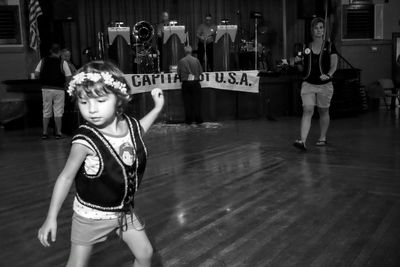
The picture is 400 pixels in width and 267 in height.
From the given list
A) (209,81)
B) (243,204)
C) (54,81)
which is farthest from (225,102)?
(243,204)

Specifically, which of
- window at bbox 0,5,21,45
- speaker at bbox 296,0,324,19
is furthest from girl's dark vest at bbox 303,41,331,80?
window at bbox 0,5,21,45

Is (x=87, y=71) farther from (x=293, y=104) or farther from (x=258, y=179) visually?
(x=293, y=104)

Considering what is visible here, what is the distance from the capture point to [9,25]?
944 cm

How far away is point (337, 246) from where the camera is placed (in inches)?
98.8

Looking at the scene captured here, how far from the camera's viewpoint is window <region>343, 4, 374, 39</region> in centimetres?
1061

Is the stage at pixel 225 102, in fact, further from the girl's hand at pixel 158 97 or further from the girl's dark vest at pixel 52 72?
the girl's hand at pixel 158 97

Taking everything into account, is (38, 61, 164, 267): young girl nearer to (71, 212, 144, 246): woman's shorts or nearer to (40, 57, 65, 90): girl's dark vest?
(71, 212, 144, 246): woman's shorts

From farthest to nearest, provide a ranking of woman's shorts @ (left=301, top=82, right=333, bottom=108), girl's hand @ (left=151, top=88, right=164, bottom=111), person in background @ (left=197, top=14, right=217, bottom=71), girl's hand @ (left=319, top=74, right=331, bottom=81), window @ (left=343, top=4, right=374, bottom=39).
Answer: window @ (left=343, top=4, right=374, bottom=39)
person in background @ (left=197, top=14, right=217, bottom=71)
woman's shorts @ (left=301, top=82, right=333, bottom=108)
girl's hand @ (left=319, top=74, right=331, bottom=81)
girl's hand @ (left=151, top=88, right=164, bottom=111)

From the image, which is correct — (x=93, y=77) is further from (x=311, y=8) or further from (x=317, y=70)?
(x=311, y=8)

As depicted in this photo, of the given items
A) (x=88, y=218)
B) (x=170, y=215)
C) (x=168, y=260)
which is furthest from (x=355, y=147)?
(x=88, y=218)

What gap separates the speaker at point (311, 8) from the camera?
9.45 metres

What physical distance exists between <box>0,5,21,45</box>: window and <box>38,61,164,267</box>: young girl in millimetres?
8718

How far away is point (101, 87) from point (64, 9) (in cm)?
848

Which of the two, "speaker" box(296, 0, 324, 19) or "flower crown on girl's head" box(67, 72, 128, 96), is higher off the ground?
"speaker" box(296, 0, 324, 19)
